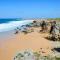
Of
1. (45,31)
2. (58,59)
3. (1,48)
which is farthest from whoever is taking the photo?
(45,31)

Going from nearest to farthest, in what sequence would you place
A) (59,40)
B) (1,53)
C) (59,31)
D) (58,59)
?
(58,59)
(1,53)
(59,40)
(59,31)

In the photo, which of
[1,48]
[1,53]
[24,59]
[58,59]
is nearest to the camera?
[24,59]

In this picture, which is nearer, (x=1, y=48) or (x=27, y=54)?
(x=27, y=54)

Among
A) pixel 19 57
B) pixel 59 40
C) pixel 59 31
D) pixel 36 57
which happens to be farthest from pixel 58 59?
pixel 59 31

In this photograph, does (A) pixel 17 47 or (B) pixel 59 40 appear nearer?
(A) pixel 17 47

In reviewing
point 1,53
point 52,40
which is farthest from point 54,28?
point 1,53

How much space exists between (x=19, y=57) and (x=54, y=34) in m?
6.41

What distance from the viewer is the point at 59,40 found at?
11.8 meters

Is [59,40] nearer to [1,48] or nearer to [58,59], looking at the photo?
[1,48]

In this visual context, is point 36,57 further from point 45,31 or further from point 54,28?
point 45,31

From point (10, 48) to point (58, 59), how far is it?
374cm

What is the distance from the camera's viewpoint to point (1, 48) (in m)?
9.95

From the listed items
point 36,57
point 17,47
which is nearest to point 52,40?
point 17,47

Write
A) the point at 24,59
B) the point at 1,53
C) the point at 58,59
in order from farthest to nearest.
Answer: the point at 1,53
the point at 58,59
the point at 24,59
